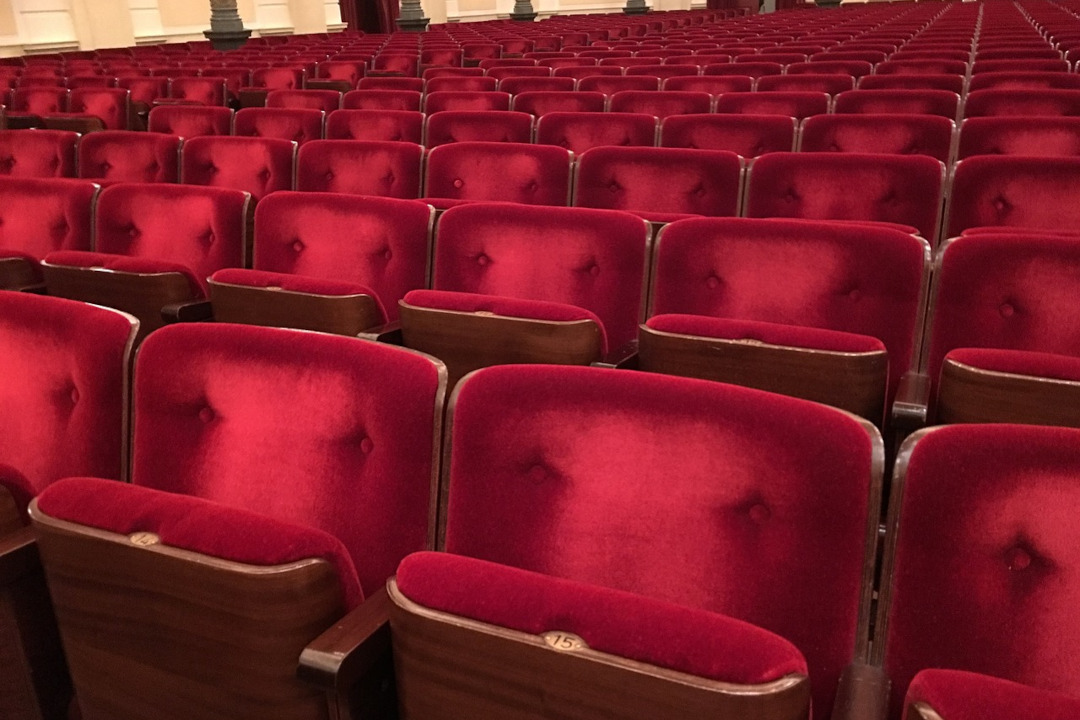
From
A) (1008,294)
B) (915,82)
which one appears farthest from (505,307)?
(915,82)

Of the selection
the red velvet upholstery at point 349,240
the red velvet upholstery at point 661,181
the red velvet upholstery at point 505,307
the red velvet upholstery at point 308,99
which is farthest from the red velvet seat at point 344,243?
the red velvet upholstery at point 308,99

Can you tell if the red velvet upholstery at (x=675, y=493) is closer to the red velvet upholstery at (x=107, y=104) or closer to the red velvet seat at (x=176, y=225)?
the red velvet seat at (x=176, y=225)

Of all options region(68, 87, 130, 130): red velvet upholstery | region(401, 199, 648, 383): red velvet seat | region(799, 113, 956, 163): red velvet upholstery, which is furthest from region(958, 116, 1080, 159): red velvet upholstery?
region(68, 87, 130, 130): red velvet upholstery

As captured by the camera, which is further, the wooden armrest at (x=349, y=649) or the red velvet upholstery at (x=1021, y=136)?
the red velvet upholstery at (x=1021, y=136)

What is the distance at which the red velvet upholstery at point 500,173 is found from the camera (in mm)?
852

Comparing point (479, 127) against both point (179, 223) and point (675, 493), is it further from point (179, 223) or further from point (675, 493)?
point (675, 493)

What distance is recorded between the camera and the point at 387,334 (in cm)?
55

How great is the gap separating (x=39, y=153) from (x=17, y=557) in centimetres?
89

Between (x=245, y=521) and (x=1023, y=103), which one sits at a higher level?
(x=1023, y=103)

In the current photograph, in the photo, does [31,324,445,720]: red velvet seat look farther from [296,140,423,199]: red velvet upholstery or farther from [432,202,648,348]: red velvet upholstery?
[296,140,423,199]: red velvet upholstery

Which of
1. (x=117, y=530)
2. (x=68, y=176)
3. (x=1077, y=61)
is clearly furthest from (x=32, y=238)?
(x=1077, y=61)

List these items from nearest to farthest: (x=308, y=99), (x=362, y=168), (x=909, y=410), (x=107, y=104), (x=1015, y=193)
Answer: (x=909, y=410) < (x=1015, y=193) < (x=362, y=168) < (x=308, y=99) < (x=107, y=104)

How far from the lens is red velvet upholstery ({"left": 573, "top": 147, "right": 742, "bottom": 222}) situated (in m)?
0.79

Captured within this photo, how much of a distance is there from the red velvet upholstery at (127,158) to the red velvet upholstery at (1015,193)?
2.79ft
